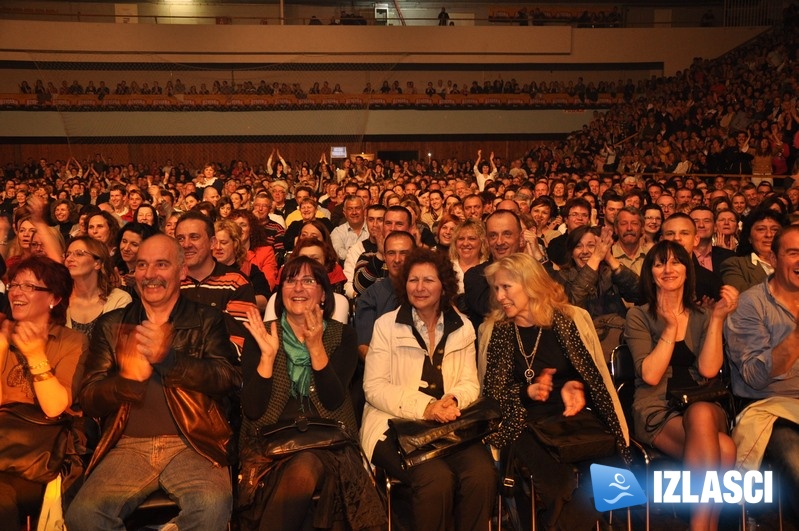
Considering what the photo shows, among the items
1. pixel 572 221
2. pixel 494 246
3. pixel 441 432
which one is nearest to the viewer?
pixel 441 432

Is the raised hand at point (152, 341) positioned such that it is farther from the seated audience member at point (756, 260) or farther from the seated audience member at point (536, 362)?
the seated audience member at point (756, 260)

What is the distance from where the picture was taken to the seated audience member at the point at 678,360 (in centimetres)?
388

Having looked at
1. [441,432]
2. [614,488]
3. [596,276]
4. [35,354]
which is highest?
[596,276]

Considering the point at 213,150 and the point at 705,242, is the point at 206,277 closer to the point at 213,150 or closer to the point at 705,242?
the point at 705,242

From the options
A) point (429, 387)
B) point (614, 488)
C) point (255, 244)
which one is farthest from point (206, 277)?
point (614, 488)

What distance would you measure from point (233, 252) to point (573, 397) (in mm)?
3292

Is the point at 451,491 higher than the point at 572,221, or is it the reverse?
the point at 572,221

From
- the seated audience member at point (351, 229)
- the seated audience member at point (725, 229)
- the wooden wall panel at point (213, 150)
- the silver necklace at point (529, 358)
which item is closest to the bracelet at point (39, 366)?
the silver necklace at point (529, 358)

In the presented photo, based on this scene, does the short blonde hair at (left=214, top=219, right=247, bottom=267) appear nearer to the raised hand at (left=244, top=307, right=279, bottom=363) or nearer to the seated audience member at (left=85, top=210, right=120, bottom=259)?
the seated audience member at (left=85, top=210, right=120, bottom=259)

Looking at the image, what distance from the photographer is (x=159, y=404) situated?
12.2 ft

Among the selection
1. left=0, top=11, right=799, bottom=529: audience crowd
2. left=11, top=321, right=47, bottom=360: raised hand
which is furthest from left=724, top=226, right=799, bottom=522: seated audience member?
left=11, top=321, right=47, bottom=360: raised hand

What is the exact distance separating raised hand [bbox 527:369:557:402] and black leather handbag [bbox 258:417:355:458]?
37.9 inches

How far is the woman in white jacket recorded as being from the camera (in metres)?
3.75

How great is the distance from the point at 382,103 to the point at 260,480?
28.2 meters
